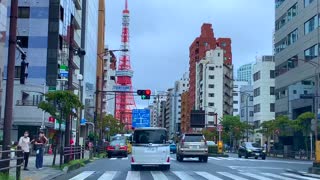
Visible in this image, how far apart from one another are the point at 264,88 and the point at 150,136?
3083 inches

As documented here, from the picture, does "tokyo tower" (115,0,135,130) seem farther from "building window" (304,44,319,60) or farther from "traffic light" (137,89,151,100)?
"traffic light" (137,89,151,100)

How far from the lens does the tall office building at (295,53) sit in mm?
62625

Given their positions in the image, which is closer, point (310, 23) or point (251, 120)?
point (310, 23)

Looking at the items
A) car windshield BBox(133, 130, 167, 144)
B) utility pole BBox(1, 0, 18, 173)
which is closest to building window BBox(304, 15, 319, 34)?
car windshield BBox(133, 130, 167, 144)

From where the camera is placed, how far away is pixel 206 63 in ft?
419

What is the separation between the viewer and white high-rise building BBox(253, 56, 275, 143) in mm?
102375

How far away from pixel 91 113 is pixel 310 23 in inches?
1676

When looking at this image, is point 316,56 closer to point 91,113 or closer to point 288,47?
point 288,47

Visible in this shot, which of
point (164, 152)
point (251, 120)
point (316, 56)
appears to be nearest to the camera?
point (164, 152)

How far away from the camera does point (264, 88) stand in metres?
102

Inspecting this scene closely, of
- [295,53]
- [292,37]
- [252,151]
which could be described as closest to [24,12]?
[252,151]

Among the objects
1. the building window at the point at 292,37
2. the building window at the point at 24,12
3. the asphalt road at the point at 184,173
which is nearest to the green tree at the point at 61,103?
the asphalt road at the point at 184,173

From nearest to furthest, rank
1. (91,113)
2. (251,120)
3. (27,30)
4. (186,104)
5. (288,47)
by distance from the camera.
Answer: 1. (27,30)
2. (288,47)
3. (91,113)
4. (251,120)
5. (186,104)

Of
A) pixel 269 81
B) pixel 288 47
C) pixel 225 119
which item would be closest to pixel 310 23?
pixel 288 47
